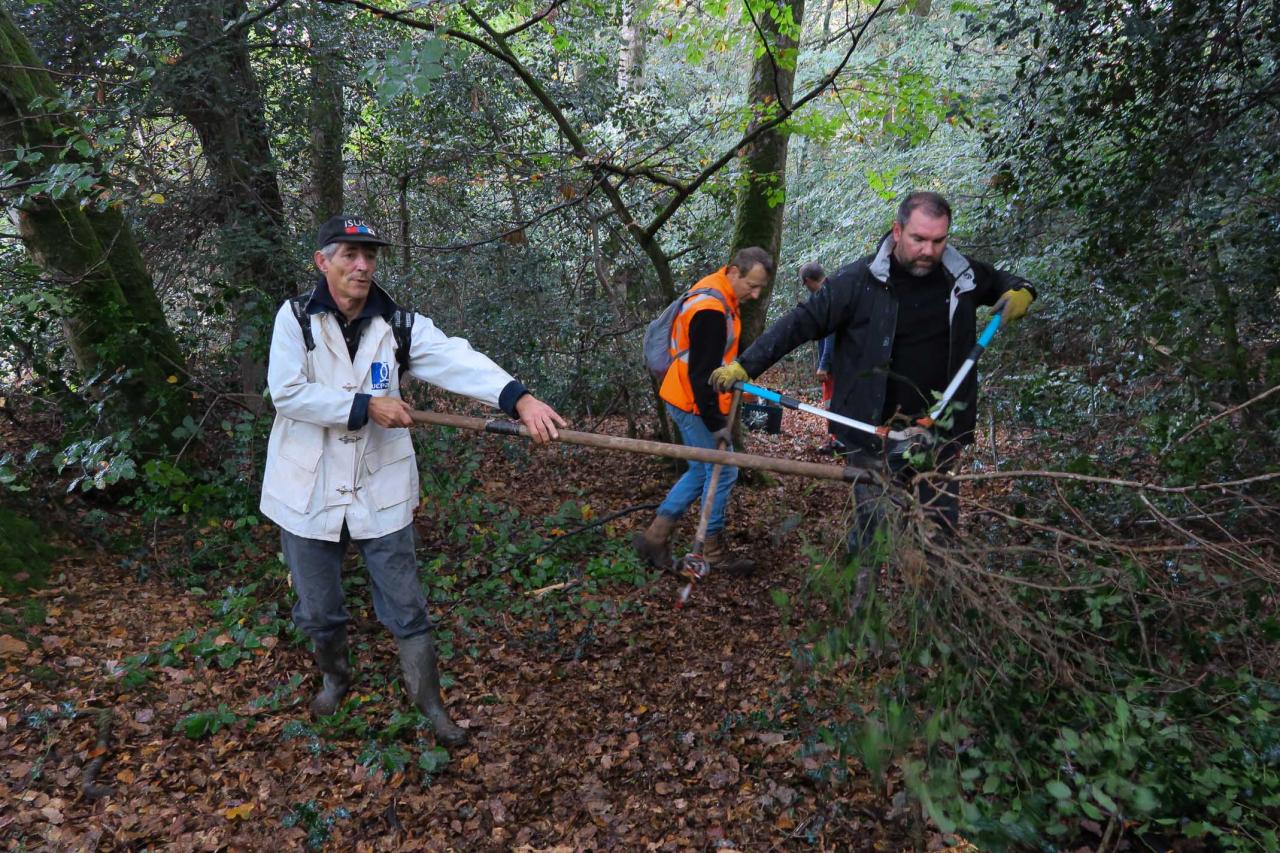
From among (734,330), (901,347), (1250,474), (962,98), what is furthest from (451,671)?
(962,98)

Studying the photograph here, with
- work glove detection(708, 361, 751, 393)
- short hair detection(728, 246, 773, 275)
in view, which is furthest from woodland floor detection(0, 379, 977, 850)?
short hair detection(728, 246, 773, 275)

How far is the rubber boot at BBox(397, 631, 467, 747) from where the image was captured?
361 centimetres

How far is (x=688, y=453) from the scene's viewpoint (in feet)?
10.1

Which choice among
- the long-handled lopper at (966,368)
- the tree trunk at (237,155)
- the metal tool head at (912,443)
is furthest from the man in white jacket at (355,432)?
the tree trunk at (237,155)

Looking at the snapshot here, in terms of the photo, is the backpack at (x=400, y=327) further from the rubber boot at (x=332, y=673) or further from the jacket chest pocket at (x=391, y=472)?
the rubber boot at (x=332, y=673)

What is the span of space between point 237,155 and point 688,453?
550cm

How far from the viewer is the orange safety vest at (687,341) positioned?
474cm

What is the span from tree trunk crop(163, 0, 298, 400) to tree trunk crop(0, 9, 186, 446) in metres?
0.59

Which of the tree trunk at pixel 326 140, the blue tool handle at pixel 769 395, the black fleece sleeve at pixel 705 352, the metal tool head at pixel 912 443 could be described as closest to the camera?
the metal tool head at pixel 912 443

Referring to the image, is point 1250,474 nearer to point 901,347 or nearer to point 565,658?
point 901,347

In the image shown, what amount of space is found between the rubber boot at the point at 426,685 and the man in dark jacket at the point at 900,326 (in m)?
1.91

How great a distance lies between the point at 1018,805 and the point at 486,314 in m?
5.93

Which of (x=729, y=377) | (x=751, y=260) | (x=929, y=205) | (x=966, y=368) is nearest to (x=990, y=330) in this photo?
(x=966, y=368)

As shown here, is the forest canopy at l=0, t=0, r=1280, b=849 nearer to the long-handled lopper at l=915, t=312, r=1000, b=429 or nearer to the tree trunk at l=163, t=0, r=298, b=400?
the tree trunk at l=163, t=0, r=298, b=400
